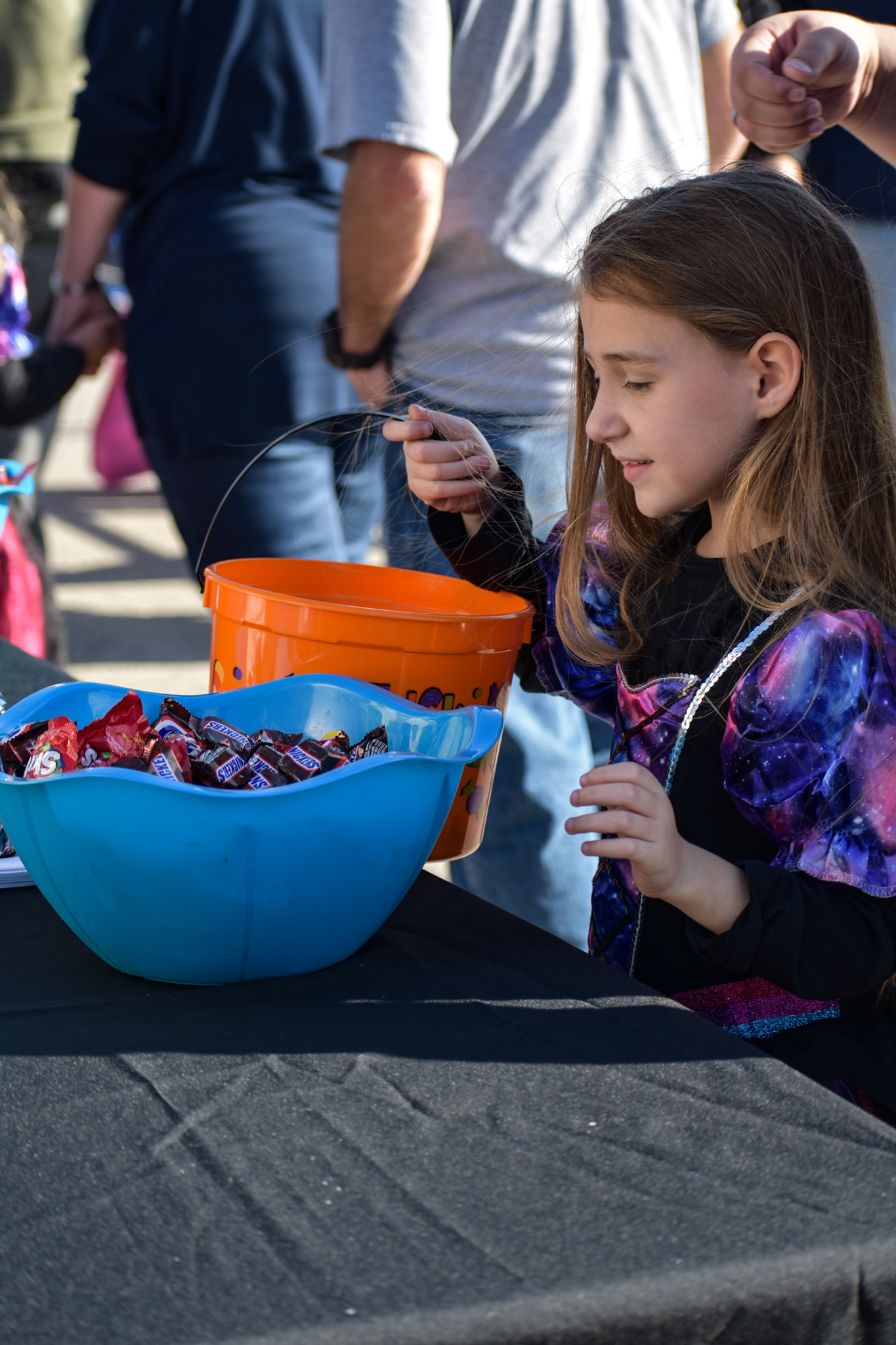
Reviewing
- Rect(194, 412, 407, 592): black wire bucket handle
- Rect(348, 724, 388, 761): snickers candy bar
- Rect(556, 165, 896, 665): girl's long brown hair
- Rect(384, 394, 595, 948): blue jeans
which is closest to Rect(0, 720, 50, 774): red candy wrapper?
Rect(348, 724, 388, 761): snickers candy bar

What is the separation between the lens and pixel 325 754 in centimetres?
88

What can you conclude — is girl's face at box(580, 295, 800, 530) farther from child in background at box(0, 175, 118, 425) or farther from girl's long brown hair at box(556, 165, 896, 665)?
child in background at box(0, 175, 118, 425)

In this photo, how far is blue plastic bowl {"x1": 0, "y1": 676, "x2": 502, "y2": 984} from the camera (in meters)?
0.76

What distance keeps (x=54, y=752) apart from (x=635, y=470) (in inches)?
23.2

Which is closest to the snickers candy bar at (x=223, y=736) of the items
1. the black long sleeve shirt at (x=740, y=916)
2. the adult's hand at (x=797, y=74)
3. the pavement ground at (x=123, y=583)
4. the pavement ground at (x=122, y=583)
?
the black long sleeve shirt at (x=740, y=916)

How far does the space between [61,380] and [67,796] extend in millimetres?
2050

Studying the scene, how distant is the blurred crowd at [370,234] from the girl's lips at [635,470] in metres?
0.29

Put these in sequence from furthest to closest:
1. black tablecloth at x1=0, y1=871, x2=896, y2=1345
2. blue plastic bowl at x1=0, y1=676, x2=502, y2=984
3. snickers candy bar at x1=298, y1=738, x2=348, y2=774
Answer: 1. snickers candy bar at x1=298, y1=738, x2=348, y2=774
2. blue plastic bowl at x1=0, y1=676, x2=502, y2=984
3. black tablecloth at x1=0, y1=871, x2=896, y2=1345

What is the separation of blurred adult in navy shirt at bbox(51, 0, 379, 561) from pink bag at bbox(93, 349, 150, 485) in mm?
4000

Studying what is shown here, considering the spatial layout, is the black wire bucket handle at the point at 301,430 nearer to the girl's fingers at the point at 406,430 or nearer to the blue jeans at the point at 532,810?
the girl's fingers at the point at 406,430

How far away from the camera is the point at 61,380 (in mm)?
2600

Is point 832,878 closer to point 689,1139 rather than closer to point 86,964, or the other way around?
point 689,1139

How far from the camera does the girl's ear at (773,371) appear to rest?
3.54 feet

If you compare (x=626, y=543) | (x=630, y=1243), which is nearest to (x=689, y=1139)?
(x=630, y=1243)
